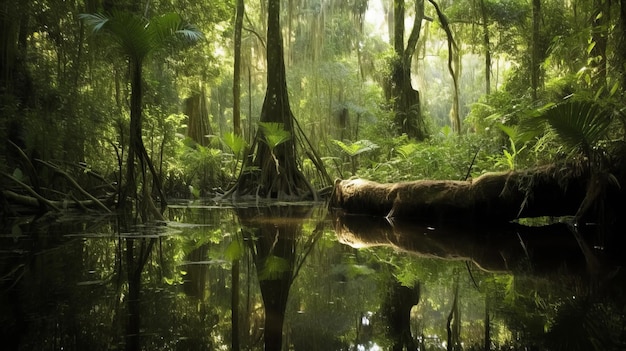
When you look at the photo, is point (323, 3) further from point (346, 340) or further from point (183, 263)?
point (346, 340)

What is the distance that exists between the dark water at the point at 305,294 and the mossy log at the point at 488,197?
0.77 m

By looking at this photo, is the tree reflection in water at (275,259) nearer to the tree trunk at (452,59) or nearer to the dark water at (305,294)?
the dark water at (305,294)

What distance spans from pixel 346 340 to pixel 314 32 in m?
18.4

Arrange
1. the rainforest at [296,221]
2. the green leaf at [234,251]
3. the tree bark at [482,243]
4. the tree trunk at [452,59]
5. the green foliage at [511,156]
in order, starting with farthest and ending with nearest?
the tree trunk at [452,59] → the green foliage at [511,156] → the green leaf at [234,251] → the tree bark at [482,243] → the rainforest at [296,221]

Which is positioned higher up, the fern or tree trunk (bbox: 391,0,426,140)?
tree trunk (bbox: 391,0,426,140)

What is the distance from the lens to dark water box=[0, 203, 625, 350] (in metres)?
1.62

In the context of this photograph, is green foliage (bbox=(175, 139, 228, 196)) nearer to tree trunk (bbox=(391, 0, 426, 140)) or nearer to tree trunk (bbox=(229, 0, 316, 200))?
tree trunk (bbox=(229, 0, 316, 200))

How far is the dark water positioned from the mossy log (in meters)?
0.77

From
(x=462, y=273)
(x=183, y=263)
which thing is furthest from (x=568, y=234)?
(x=183, y=263)

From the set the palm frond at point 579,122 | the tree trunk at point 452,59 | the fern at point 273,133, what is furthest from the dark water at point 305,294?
the tree trunk at point 452,59

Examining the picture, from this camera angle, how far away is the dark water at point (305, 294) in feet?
5.32

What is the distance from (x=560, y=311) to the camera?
190 centimetres

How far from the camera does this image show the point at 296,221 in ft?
19.8

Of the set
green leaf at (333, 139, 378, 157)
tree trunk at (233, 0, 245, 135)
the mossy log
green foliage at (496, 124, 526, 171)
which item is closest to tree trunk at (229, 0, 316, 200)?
green leaf at (333, 139, 378, 157)
